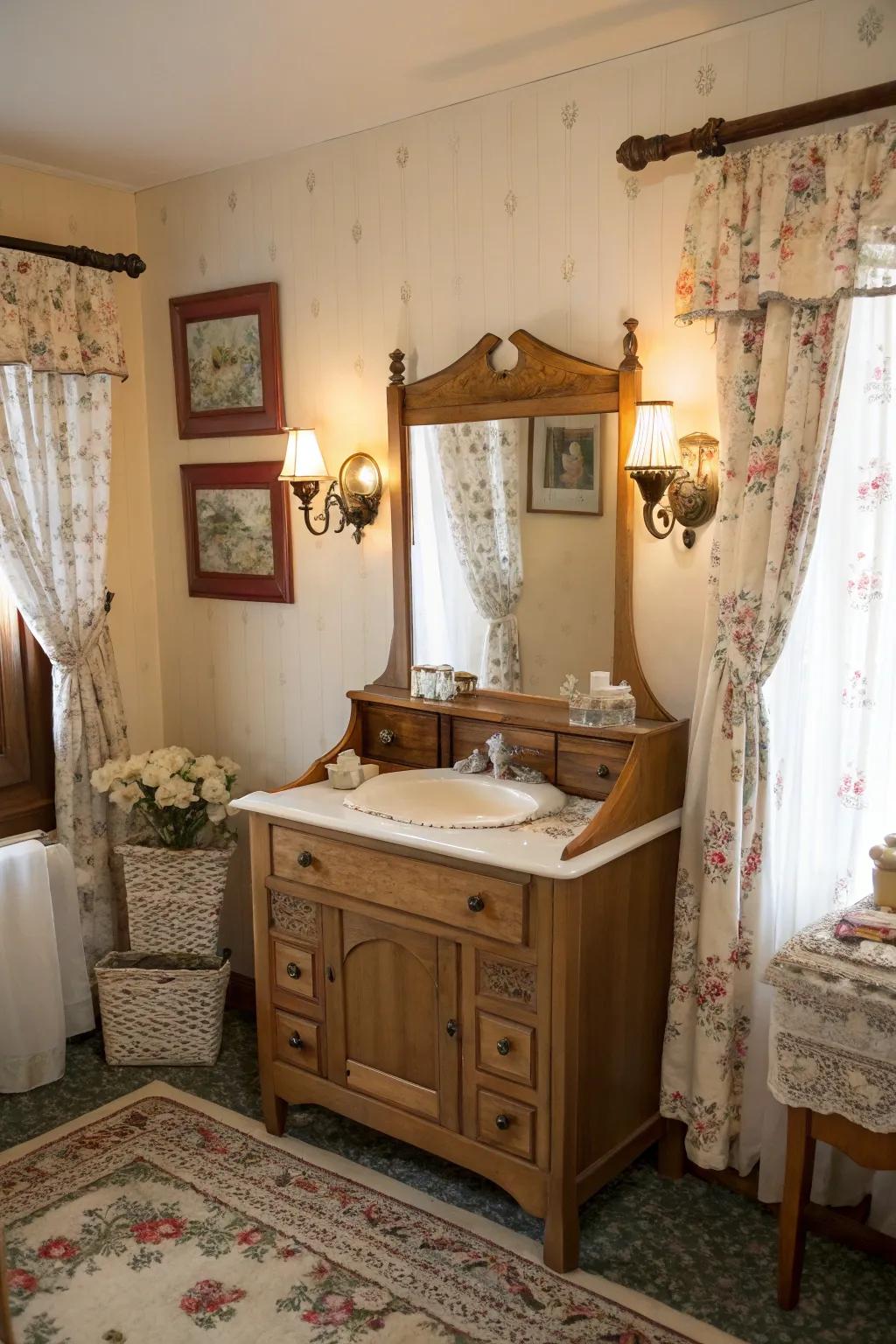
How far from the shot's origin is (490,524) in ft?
9.34

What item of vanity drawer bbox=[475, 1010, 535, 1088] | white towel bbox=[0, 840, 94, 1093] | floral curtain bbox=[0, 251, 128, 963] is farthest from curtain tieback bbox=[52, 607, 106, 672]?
vanity drawer bbox=[475, 1010, 535, 1088]

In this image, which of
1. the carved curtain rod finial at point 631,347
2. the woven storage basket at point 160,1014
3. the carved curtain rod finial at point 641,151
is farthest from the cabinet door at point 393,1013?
the carved curtain rod finial at point 641,151

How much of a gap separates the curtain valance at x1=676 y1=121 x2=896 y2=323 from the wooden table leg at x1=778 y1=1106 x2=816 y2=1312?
1.56 meters

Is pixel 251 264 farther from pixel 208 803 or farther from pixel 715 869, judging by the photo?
pixel 715 869

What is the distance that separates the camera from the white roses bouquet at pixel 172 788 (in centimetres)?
328

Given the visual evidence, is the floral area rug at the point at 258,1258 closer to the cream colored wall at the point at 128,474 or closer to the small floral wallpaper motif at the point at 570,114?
the cream colored wall at the point at 128,474

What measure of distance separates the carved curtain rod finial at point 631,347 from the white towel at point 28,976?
6.66 feet

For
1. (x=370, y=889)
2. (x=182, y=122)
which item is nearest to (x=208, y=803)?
(x=370, y=889)

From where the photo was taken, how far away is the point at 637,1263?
2387mm

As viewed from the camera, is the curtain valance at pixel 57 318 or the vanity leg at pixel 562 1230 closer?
the vanity leg at pixel 562 1230

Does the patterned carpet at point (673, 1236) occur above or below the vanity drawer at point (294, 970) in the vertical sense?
below

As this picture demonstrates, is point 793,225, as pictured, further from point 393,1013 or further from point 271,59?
point 393,1013

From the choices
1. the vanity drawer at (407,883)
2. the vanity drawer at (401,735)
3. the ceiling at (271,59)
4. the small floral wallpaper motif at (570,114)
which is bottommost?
the vanity drawer at (407,883)

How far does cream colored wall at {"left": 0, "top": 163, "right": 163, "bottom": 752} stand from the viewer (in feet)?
11.2
